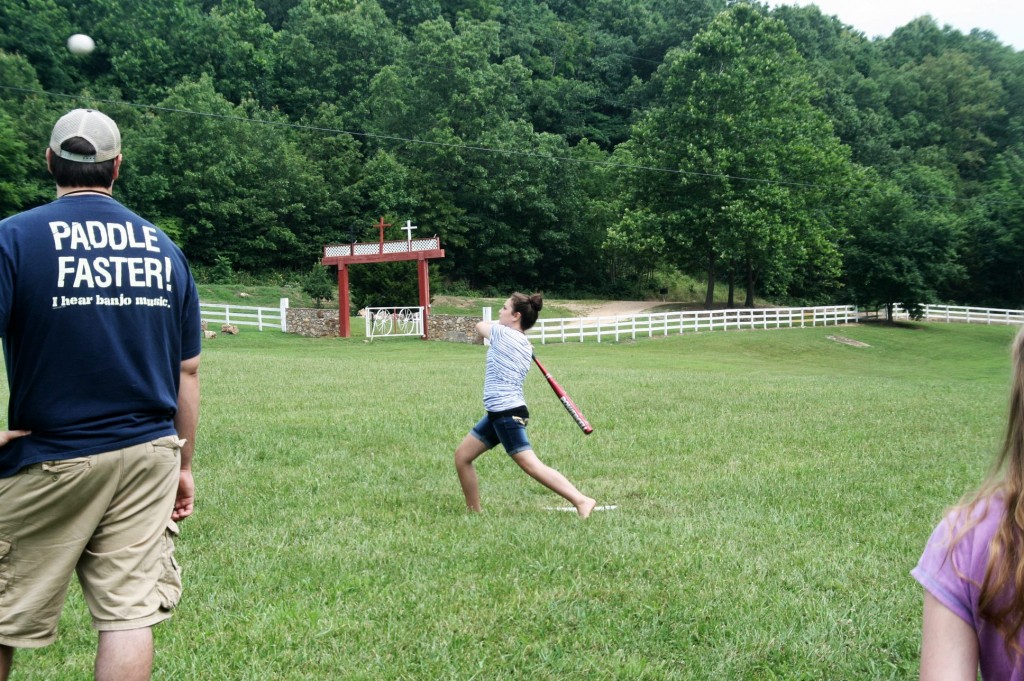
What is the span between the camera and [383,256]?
32.0 m

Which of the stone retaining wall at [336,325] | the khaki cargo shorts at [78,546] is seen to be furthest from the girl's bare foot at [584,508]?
the stone retaining wall at [336,325]

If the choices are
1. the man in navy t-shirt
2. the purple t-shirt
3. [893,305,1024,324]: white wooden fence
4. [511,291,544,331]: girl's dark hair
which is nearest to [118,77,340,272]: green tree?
[893,305,1024,324]: white wooden fence

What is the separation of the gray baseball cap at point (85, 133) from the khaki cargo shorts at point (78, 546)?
91 cm

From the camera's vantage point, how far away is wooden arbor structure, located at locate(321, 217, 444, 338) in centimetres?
3111

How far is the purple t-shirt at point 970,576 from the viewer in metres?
1.52

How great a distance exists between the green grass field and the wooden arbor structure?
18.2 m

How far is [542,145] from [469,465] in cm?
5472

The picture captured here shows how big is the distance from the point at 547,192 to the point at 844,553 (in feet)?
182

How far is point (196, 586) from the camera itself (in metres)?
4.73

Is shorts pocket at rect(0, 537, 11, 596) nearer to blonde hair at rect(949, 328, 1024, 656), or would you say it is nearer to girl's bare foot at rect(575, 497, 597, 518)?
blonde hair at rect(949, 328, 1024, 656)

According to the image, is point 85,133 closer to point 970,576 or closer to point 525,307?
point 970,576

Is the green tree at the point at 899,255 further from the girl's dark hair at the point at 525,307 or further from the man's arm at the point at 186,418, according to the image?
the man's arm at the point at 186,418

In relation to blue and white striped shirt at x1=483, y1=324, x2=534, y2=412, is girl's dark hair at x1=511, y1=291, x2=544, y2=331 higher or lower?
higher

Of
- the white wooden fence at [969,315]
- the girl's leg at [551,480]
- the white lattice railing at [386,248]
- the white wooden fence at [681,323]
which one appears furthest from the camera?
the white wooden fence at [969,315]
